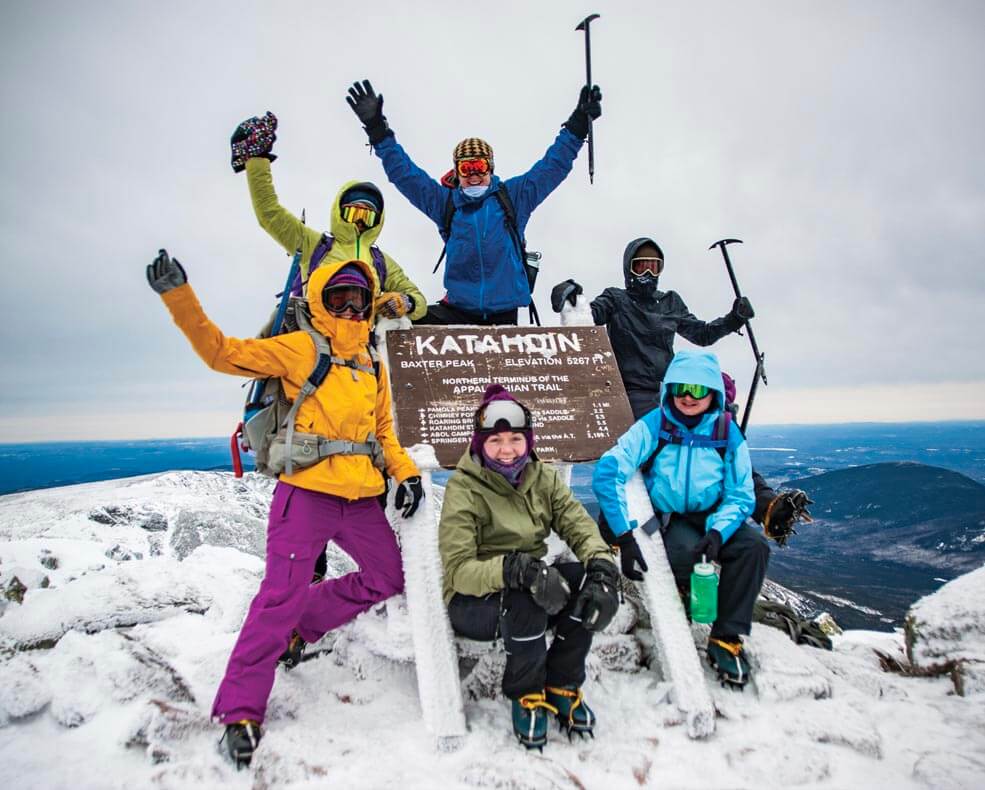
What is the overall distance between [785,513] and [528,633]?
8.14 ft

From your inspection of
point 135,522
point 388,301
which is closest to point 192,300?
point 388,301

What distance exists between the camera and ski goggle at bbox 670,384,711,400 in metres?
4.11

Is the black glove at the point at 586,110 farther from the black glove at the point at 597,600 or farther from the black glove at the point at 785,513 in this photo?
the black glove at the point at 597,600

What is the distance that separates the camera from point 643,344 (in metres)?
6.32

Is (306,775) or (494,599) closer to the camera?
(306,775)

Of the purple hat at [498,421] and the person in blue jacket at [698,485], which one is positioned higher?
the purple hat at [498,421]

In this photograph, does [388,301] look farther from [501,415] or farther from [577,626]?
[577,626]

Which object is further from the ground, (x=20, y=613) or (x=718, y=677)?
(x=20, y=613)

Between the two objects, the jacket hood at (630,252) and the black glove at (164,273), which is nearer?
the black glove at (164,273)

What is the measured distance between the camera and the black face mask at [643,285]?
6434 mm

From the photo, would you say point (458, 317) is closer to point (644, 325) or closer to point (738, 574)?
point (644, 325)

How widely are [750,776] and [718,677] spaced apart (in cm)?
95

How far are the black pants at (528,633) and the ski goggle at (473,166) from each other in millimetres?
4629

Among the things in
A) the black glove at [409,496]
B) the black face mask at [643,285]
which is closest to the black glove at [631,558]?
the black glove at [409,496]
